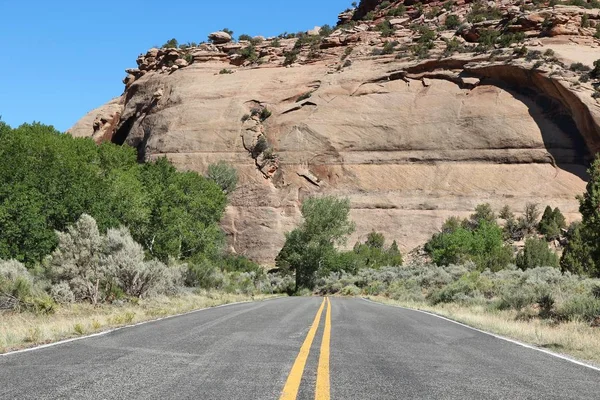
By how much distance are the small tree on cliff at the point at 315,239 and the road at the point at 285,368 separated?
41539 mm

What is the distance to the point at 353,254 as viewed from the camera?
190 ft

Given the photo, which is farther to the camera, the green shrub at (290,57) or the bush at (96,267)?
the green shrub at (290,57)

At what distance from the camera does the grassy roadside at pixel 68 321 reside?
9453 mm

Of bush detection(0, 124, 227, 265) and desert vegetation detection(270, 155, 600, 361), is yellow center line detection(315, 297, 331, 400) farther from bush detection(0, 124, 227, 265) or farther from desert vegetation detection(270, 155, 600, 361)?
bush detection(0, 124, 227, 265)

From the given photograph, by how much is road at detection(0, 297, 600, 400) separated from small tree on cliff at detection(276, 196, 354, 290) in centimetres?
4154

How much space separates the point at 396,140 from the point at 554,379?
66701mm

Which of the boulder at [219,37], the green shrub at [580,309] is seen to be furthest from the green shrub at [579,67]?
the green shrub at [580,309]

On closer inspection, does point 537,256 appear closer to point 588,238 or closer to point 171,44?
point 588,238

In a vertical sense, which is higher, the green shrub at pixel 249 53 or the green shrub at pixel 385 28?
the green shrub at pixel 385 28

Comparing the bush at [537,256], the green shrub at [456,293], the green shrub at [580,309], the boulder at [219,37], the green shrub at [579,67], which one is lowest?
the green shrub at [456,293]

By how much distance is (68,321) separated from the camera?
514 inches

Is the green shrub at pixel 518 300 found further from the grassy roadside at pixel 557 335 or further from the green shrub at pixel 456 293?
the green shrub at pixel 456 293

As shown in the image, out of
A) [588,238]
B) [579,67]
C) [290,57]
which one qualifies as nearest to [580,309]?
[588,238]

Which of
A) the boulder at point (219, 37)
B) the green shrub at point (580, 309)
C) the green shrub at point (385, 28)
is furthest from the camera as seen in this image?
the boulder at point (219, 37)
